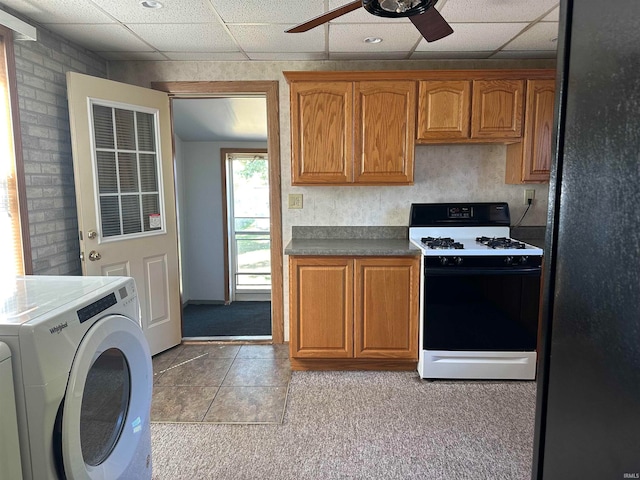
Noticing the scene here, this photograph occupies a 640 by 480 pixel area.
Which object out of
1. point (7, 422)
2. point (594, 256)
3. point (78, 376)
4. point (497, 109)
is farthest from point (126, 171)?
point (594, 256)

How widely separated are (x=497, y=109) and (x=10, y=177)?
9.90ft

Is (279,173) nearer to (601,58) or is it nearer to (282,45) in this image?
(282,45)

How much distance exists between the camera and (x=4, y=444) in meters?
0.99

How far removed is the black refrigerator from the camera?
514 mm

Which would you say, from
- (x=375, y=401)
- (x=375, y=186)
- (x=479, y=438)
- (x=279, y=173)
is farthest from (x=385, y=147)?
(x=479, y=438)

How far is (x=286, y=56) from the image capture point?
3088 mm

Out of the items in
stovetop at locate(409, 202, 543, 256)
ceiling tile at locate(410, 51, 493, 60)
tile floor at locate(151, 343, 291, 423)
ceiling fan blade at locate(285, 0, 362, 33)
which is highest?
ceiling tile at locate(410, 51, 493, 60)

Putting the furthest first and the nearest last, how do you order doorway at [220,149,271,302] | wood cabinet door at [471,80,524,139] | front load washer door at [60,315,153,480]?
doorway at [220,149,271,302] → wood cabinet door at [471,80,524,139] → front load washer door at [60,315,153,480]

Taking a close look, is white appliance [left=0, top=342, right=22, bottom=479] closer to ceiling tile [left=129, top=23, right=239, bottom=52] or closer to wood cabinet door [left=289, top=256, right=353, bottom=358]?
wood cabinet door [left=289, top=256, right=353, bottom=358]

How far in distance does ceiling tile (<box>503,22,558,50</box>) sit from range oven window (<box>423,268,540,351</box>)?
1494 mm

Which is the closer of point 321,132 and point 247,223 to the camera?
point 321,132

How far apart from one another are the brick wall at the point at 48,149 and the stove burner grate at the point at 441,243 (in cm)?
240

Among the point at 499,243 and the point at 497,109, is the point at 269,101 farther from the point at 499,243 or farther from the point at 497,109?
the point at 499,243

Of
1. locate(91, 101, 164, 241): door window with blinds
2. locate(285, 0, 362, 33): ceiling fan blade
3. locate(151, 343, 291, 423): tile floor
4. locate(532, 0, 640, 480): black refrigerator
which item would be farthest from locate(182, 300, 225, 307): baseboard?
locate(532, 0, 640, 480): black refrigerator
